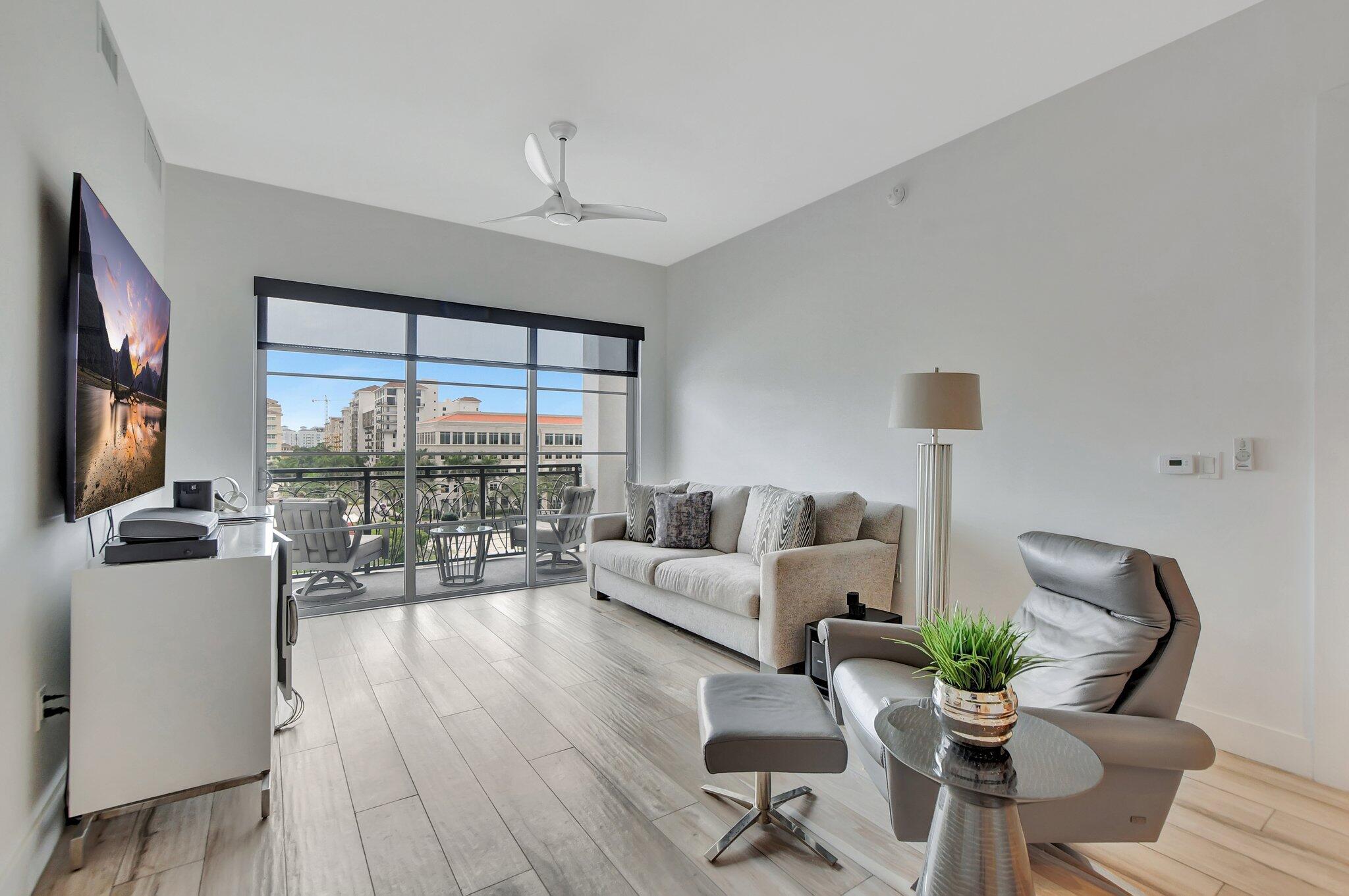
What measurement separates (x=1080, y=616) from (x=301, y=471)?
4.55m

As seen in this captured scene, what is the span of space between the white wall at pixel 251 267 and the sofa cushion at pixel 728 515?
2.25 m

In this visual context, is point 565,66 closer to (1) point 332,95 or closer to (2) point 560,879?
(1) point 332,95

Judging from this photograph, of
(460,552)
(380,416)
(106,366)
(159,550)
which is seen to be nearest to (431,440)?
(380,416)

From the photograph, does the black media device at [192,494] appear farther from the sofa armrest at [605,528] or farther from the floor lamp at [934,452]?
the floor lamp at [934,452]

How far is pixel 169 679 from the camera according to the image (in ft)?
6.46

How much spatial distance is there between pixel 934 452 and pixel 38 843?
3.38 metres

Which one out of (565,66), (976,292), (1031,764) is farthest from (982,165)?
(1031,764)

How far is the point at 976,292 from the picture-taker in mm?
3459

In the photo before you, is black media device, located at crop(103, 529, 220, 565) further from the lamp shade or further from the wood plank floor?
the lamp shade

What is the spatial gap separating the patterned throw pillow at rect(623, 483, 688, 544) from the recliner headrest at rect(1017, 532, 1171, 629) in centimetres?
291

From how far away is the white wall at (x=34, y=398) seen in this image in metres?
1.64

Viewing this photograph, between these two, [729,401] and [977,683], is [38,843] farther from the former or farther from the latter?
[729,401]

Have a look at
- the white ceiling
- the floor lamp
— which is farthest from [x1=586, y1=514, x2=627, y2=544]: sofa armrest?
the floor lamp

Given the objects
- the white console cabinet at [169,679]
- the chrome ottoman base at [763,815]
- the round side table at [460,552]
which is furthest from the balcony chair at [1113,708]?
the round side table at [460,552]
